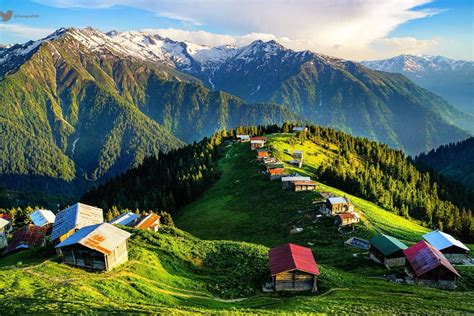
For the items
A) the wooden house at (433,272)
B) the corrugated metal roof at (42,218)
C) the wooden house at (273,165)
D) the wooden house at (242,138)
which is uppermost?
the wooden house at (242,138)

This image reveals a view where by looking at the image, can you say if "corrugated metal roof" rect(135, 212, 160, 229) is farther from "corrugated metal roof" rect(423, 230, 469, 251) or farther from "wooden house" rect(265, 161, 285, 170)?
"corrugated metal roof" rect(423, 230, 469, 251)

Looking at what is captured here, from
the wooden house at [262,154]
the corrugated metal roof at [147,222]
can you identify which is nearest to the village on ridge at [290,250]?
the corrugated metal roof at [147,222]

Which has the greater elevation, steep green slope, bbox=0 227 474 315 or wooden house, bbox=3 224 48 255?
steep green slope, bbox=0 227 474 315

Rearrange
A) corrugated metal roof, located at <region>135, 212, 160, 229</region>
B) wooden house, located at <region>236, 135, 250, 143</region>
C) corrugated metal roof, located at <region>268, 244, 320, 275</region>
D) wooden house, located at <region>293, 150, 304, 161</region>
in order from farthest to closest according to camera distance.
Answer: wooden house, located at <region>236, 135, 250, 143</region>
wooden house, located at <region>293, 150, 304, 161</region>
corrugated metal roof, located at <region>135, 212, 160, 229</region>
corrugated metal roof, located at <region>268, 244, 320, 275</region>

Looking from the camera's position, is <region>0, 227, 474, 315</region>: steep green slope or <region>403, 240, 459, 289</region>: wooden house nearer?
<region>0, 227, 474, 315</region>: steep green slope

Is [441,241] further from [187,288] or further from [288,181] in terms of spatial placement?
[187,288]

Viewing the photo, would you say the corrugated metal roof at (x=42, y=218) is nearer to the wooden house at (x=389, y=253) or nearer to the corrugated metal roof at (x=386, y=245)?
the corrugated metal roof at (x=386, y=245)

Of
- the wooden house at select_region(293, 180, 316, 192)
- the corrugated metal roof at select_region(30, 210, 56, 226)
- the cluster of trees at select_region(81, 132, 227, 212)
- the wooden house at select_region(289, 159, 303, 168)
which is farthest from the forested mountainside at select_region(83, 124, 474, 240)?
the corrugated metal roof at select_region(30, 210, 56, 226)
